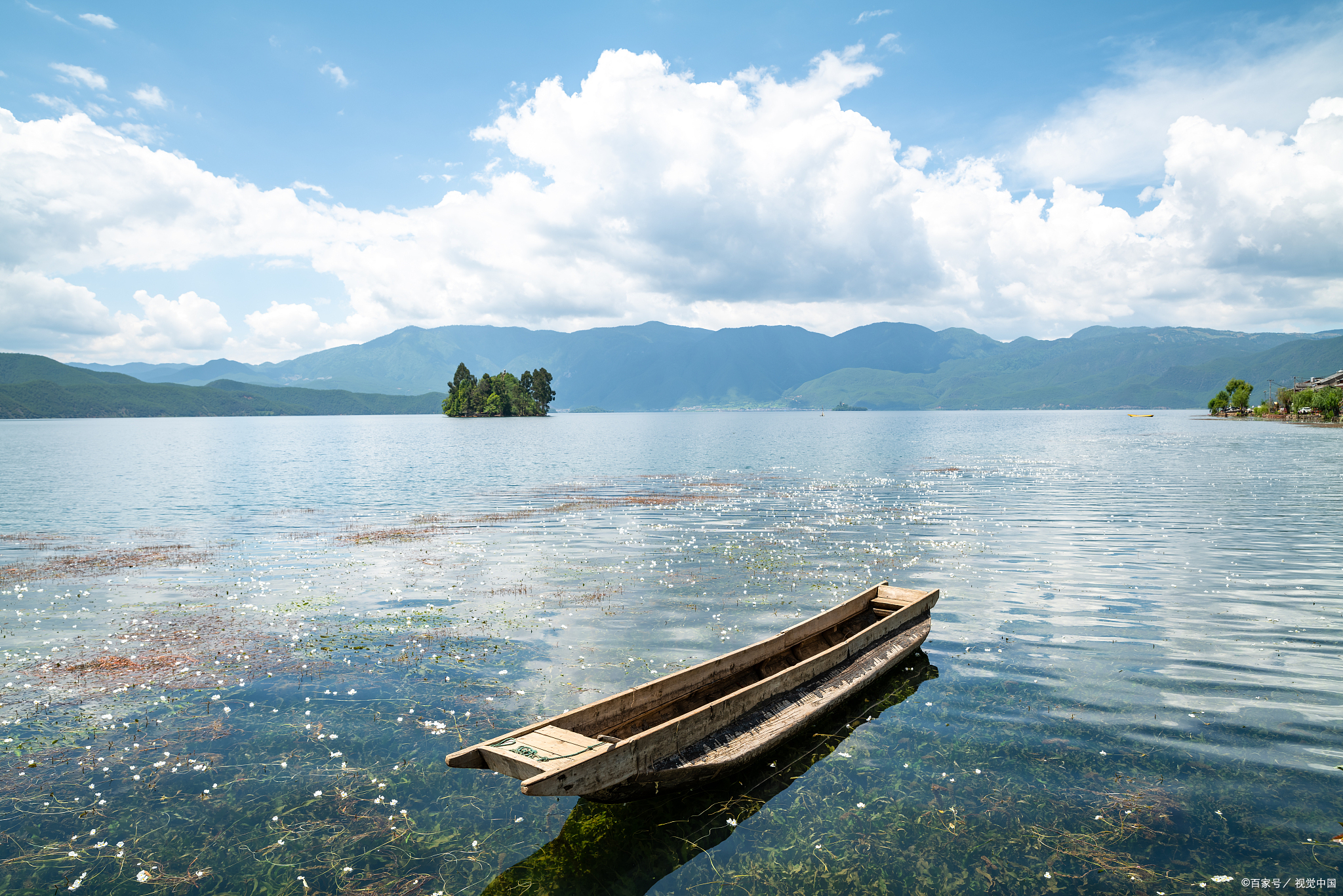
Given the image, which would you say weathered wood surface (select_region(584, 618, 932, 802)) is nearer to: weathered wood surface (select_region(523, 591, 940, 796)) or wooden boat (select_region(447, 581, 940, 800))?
wooden boat (select_region(447, 581, 940, 800))

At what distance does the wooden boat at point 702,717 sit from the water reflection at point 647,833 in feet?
1.79

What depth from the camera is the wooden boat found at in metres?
10.9

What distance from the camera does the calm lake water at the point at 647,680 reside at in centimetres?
1118

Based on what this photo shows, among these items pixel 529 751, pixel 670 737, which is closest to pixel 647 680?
pixel 670 737

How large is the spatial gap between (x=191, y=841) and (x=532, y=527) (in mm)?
31379

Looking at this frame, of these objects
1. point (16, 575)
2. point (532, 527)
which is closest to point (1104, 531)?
point (532, 527)

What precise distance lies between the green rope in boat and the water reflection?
6.32ft

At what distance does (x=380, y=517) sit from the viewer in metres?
47.8

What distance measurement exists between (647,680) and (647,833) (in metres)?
6.41

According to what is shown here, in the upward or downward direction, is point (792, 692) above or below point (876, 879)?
above

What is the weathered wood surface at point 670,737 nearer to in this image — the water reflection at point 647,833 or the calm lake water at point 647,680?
the water reflection at point 647,833

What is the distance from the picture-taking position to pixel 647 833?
11977mm

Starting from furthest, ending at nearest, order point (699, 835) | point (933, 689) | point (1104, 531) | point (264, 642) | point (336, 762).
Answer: point (1104, 531)
point (264, 642)
point (933, 689)
point (336, 762)
point (699, 835)

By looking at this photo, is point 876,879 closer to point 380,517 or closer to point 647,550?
point 647,550
